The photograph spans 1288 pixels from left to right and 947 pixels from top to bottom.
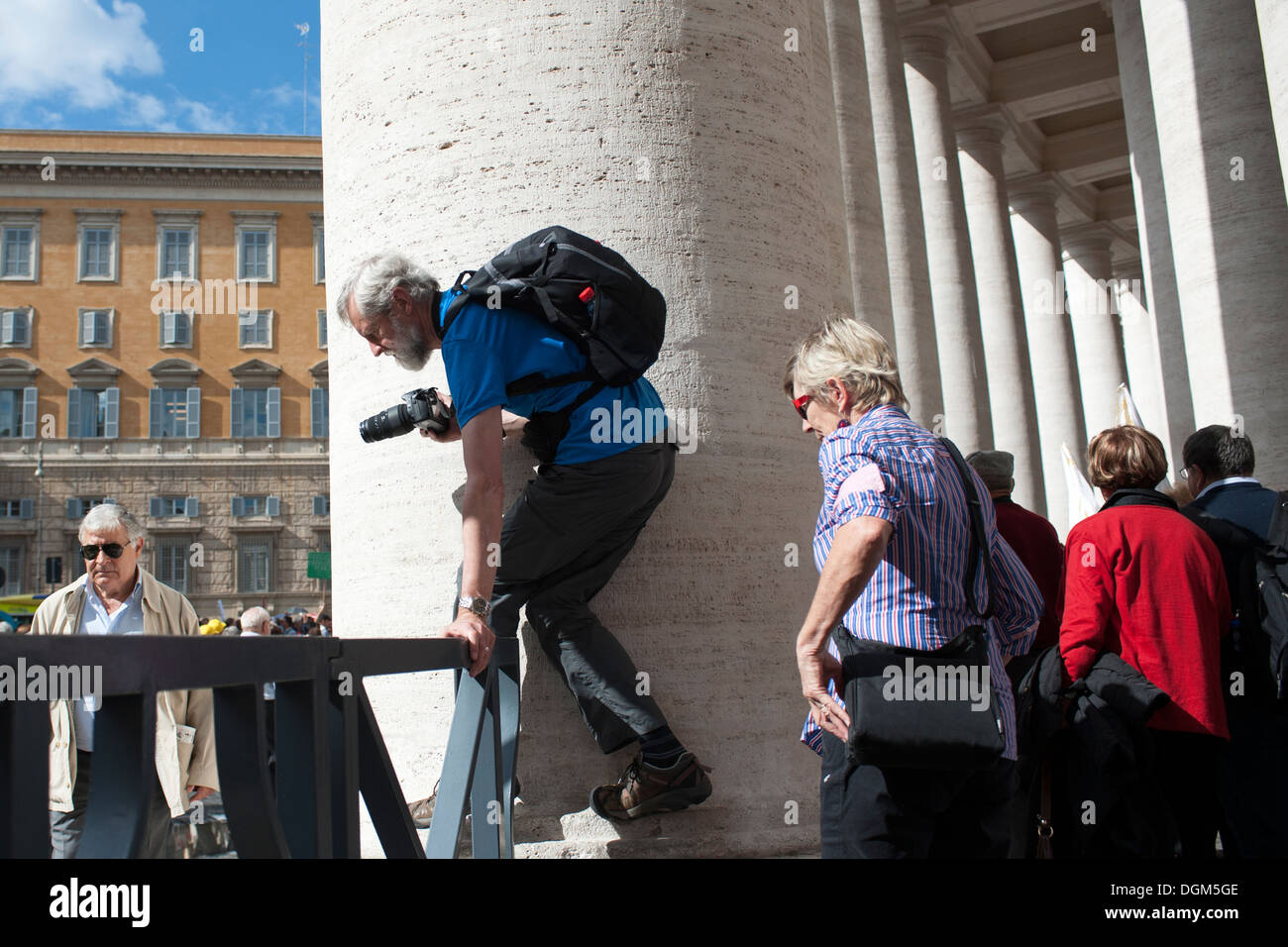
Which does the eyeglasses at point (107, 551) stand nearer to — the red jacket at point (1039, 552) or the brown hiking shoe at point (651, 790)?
the brown hiking shoe at point (651, 790)

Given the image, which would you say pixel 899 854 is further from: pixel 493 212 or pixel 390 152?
pixel 390 152

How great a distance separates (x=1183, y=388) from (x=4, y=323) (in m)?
49.7

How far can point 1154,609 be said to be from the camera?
169 inches

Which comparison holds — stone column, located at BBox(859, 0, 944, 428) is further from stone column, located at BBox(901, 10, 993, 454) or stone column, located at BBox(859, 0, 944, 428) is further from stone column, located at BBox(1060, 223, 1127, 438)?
stone column, located at BBox(1060, 223, 1127, 438)

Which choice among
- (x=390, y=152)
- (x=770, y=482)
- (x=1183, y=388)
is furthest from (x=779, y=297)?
(x=1183, y=388)

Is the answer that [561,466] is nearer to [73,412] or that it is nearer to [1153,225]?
[1153,225]

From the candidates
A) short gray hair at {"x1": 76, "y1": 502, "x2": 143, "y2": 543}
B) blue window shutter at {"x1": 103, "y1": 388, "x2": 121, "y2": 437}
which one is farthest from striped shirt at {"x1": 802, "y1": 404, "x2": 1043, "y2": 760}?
blue window shutter at {"x1": 103, "y1": 388, "x2": 121, "y2": 437}

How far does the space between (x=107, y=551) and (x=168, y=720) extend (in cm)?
73

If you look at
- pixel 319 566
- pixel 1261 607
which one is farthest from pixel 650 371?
pixel 319 566

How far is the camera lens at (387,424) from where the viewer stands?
412 cm

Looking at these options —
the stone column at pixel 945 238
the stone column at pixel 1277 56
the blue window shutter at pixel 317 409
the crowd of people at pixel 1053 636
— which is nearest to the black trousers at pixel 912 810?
the crowd of people at pixel 1053 636

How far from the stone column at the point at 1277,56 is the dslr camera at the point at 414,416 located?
27.2 ft
